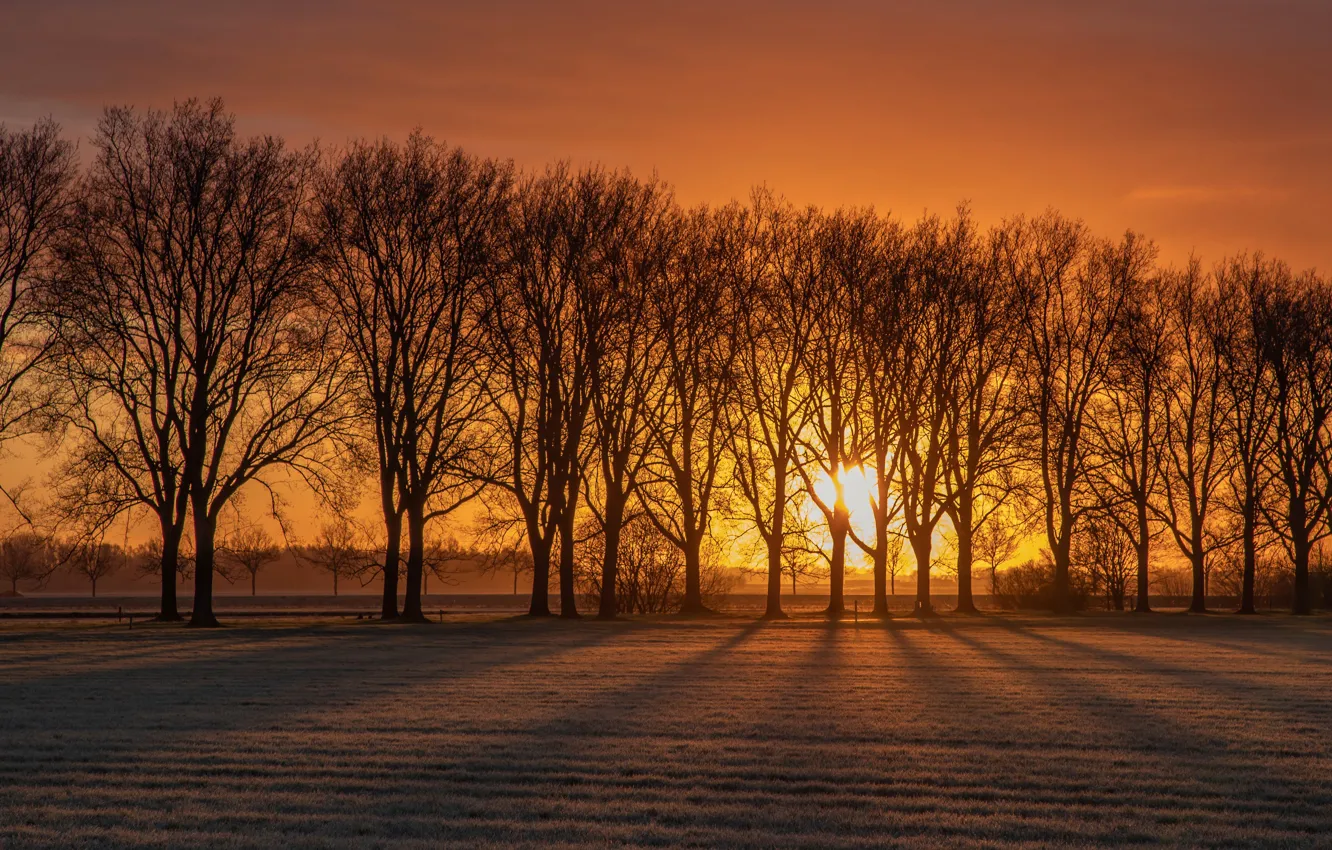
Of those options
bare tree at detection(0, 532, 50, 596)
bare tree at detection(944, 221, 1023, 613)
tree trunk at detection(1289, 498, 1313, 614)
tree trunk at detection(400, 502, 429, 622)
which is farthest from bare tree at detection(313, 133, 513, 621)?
bare tree at detection(0, 532, 50, 596)

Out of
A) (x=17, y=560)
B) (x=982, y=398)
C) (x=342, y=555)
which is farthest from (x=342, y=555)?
(x=17, y=560)

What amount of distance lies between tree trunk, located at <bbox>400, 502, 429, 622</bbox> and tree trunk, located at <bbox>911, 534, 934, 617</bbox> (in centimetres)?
2286

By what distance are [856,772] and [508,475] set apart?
129 ft

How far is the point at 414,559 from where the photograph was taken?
51.0 meters

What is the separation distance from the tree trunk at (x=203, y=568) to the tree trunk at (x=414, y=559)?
7801 millimetres

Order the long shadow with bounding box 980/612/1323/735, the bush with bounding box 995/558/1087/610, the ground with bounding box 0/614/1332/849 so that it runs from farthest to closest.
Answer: the bush with bounding box 995/558/1087/610, the long shadow with bounding box 980/612/1323/735, the ground with bounding box 0/614/1332/849

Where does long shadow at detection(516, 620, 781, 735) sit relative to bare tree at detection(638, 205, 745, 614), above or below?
below

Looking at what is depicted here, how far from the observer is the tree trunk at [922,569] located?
186ft

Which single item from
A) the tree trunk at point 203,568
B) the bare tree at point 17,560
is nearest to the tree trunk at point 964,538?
the tree trunk at point 203,568

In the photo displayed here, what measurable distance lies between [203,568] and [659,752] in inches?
1472

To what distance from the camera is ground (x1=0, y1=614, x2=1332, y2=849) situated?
37.8 ft

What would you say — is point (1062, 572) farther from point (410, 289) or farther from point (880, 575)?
point (410, 289)

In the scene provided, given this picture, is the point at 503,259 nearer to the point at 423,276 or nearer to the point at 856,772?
the point at 423,276

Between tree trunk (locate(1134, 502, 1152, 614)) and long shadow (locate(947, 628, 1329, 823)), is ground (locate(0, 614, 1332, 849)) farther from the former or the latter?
tree trunk (locate(1134, 502, 1152, 614))
